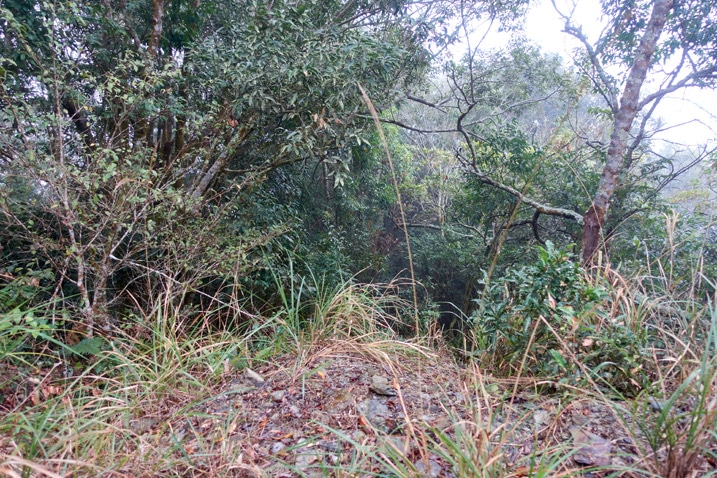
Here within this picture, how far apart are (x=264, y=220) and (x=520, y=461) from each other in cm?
338

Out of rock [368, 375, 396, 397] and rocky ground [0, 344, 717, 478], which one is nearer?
rocky ground [0, 344, 717, 478]

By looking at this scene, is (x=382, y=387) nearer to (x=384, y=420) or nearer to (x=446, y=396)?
(x=384, y=420)

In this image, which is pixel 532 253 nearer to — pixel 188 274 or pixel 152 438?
pixel 188 274

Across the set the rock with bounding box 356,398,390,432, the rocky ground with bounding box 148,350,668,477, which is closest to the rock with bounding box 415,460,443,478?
the rocky ground with bounding box 148,350,668,477

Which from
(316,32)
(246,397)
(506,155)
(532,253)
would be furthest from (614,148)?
(246,397)

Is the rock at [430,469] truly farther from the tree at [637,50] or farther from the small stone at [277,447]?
the tree at [637,50]

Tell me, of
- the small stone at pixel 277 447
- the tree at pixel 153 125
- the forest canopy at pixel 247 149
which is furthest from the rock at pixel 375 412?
the tree at pixel 153 125

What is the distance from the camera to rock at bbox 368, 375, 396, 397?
1.80m

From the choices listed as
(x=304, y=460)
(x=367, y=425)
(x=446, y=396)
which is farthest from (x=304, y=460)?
(x=446, y=396)

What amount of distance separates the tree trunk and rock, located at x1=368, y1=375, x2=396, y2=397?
288cm

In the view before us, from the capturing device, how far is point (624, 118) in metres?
4.12

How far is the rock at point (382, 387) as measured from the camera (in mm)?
1804

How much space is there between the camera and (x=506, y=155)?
536 cm

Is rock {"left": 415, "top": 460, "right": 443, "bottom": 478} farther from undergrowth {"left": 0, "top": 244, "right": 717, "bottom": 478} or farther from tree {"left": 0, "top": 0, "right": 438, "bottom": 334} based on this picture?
tree {"left": 0, "top": 0, "right": 438, "bottom": 334}
